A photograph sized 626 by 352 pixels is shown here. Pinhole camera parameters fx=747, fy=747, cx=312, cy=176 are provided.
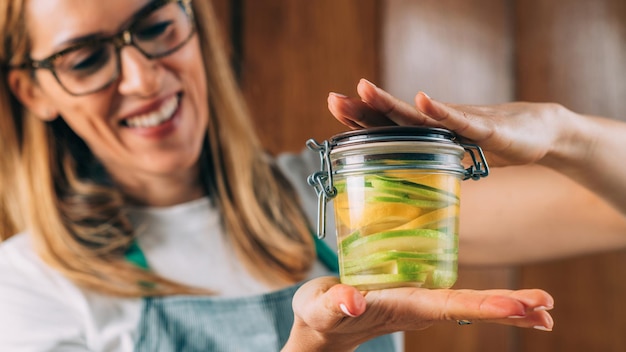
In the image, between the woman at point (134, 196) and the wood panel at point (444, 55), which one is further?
the wood panel at point (444, 55)

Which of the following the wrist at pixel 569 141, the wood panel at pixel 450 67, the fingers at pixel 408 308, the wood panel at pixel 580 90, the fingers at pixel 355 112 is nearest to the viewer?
Result: the fingers at pixel 408 308

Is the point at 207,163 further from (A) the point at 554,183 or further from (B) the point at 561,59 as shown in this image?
(B) the point at 561,59

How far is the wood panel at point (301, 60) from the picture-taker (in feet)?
6.66

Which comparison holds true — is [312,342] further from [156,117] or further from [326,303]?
[156,117]

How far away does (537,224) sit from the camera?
1203 mm

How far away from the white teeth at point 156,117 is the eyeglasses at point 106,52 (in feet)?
0.26

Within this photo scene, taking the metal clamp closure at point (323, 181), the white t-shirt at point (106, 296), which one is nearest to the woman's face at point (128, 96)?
the white t-shirt at point (106, 296)

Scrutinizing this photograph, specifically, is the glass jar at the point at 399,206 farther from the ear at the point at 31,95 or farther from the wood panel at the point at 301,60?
the wood panel at the point at 301,60

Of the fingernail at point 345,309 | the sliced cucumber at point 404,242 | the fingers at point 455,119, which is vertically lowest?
the fingernail at point 345,309

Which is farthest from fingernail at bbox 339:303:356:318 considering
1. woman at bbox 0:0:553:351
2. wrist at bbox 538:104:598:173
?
woman at bbox 0:0:553:351

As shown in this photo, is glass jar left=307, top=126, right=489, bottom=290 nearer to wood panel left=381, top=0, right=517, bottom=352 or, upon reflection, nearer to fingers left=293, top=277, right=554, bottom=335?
fingers left=293, top=277, right=554, bottom=335

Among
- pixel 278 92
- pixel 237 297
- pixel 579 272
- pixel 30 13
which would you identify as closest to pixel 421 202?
pixel 237 297

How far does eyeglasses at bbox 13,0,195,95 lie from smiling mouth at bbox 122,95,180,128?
78 millimetres

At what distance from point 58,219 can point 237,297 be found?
0.35 metres
